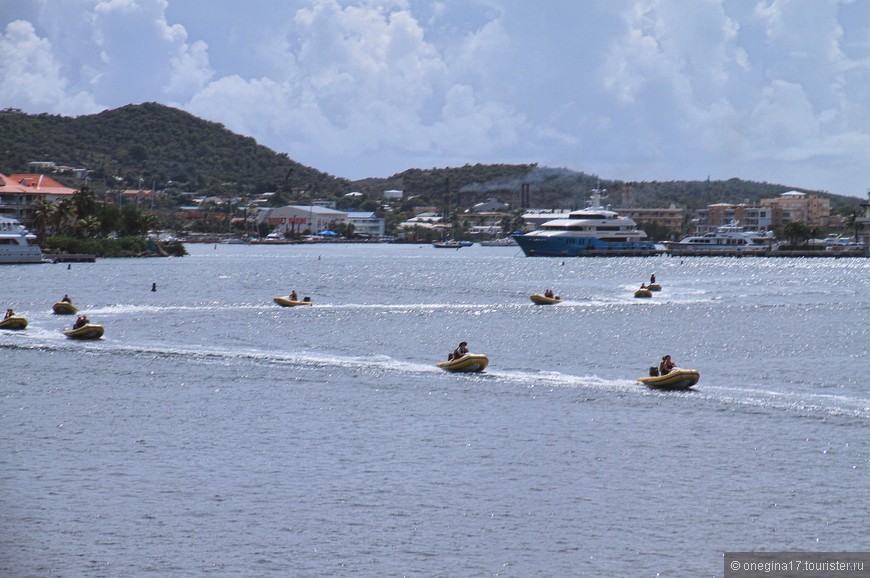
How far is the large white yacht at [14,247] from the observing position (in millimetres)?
180500

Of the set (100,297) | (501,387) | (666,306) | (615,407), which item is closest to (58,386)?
(501,387)

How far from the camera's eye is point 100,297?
122 m

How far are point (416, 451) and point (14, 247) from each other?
482 ft

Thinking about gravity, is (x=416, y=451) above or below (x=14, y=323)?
below

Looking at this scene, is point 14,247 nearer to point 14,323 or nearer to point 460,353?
point 14,323

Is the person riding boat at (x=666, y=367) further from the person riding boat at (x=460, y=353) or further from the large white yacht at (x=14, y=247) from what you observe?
the large white yacht at (x=14, y=247)

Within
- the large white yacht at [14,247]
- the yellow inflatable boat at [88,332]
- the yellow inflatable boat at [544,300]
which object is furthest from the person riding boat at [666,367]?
the large white yacht at [14,247]

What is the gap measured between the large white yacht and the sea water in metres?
93.1

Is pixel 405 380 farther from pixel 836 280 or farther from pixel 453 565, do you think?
pixel 836 280

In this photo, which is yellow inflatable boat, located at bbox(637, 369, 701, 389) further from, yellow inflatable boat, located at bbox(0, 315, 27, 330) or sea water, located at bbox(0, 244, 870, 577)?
yellow inflatable boat, located at bbox(0, 315, 27, 330)

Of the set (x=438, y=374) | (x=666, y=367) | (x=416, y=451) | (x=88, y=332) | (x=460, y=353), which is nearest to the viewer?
(x=416, y=451)

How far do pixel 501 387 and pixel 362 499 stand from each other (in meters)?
24.0

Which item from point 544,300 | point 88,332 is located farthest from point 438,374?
point 544,300

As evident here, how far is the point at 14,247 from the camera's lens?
181125 millimetres
